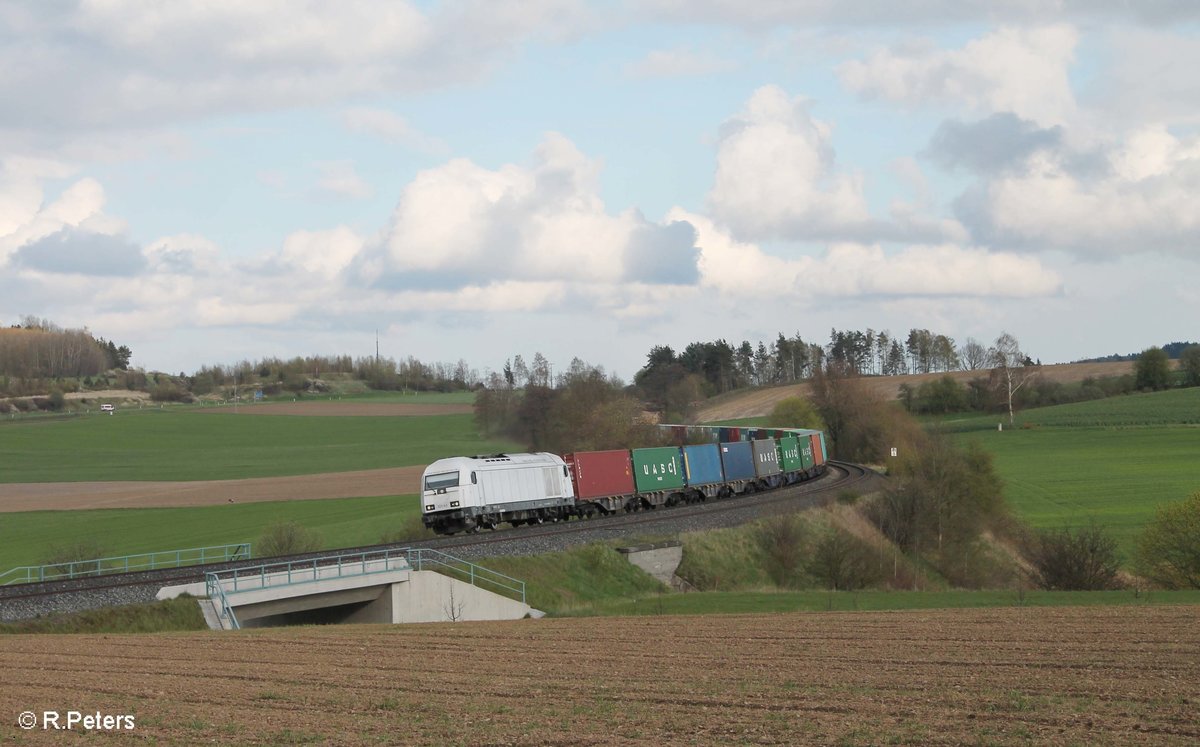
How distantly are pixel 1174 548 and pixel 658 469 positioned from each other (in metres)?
22.9

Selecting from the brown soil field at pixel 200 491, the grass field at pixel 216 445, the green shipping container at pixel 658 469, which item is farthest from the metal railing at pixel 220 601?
the grass field at pixel 216 445

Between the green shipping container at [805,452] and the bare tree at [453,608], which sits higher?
the green shipping container at [805,452]

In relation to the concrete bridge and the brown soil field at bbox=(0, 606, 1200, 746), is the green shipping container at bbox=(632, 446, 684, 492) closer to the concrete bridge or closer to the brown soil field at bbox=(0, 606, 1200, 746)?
the concrete bridge

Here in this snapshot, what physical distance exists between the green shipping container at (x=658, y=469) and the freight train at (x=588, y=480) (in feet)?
0.16

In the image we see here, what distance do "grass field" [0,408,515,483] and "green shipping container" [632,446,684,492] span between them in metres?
53.5

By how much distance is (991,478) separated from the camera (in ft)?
202

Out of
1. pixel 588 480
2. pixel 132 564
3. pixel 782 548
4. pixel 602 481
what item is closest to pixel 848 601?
pixel 782 548

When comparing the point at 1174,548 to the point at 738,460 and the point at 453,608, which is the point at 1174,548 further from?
the point at 453,608

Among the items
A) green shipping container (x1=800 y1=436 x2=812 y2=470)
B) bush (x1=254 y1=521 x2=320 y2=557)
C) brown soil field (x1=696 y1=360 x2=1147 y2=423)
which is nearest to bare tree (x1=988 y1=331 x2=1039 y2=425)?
brown soil field (x1=696 y1=360 x2=1147 y2=423)

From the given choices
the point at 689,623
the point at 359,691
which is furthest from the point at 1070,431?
the point at 359,691

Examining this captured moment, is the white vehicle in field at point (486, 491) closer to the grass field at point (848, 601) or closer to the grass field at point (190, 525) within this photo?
the grass field at point (190, 525)

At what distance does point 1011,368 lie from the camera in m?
131

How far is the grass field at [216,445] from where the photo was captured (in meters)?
104

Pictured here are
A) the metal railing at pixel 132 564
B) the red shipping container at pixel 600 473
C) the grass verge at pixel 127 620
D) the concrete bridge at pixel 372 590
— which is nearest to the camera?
the grass verge at pixel 127 620
